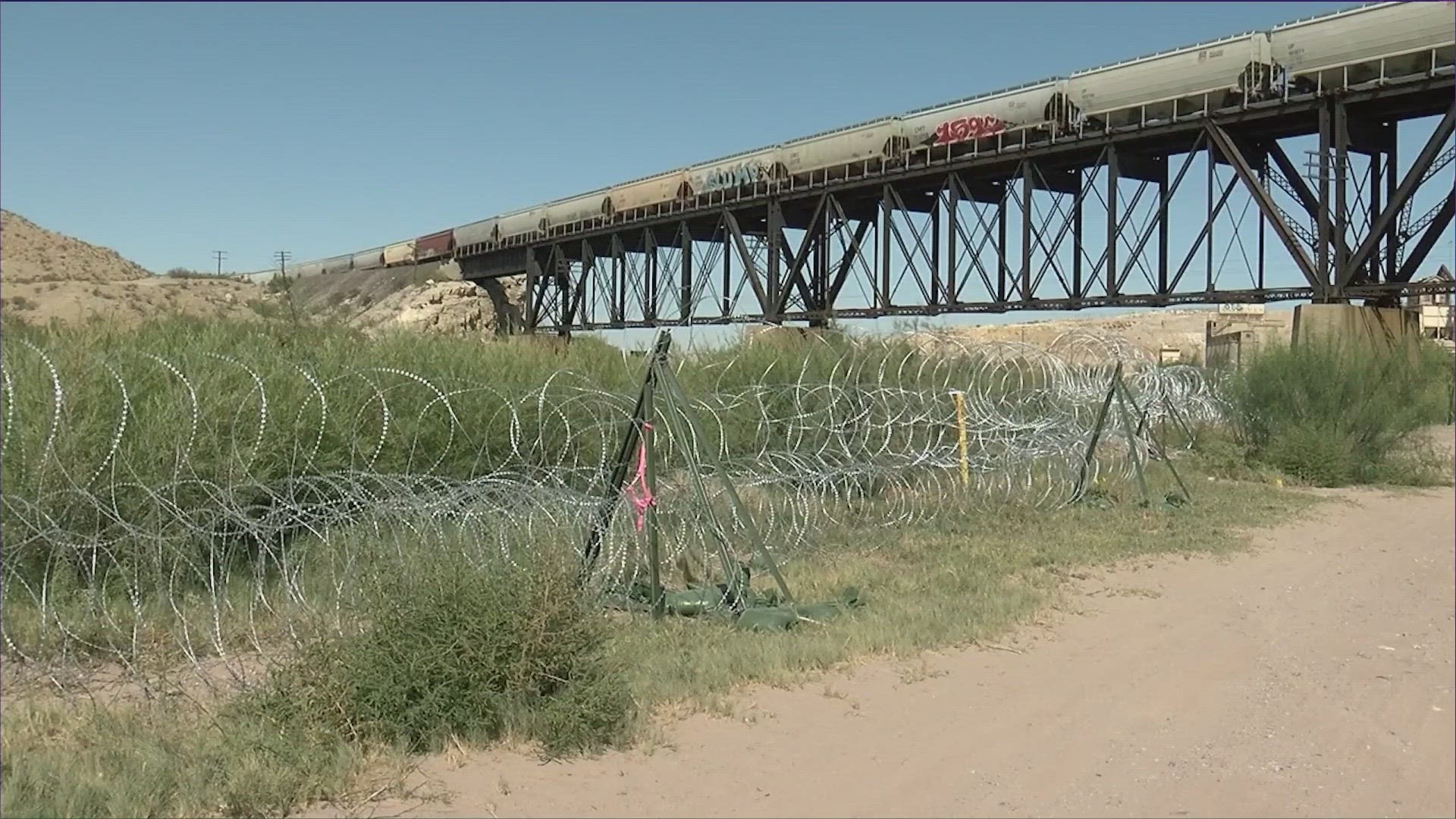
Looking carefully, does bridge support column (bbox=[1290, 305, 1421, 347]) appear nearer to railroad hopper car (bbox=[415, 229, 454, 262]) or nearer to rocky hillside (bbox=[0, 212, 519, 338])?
rocky hillside (bbox=[0, 212, 519, 338])

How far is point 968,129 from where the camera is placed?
31.0 meters

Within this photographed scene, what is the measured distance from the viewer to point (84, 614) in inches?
306

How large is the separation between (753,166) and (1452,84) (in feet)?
72.4

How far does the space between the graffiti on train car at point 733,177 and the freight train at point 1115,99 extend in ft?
0.14

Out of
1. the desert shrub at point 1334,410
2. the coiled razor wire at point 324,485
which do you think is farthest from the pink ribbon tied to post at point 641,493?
the desert shrub at point 1334,410

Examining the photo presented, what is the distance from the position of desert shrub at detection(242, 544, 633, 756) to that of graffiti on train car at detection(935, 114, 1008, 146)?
26540 millimetres

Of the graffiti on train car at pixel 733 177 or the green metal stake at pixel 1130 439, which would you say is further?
the graffiti on train car at pixel 733 177

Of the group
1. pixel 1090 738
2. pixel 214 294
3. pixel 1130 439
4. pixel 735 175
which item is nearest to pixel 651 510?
pixel 1090 738

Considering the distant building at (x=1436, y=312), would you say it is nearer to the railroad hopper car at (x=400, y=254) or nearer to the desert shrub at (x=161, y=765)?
the desert shrub at (x=161, y=765)

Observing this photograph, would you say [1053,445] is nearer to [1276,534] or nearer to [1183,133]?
[1276,534]

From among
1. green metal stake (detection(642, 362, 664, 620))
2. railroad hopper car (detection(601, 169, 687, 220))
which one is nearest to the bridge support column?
green metal stake (detection(642, 362, 664, 620))

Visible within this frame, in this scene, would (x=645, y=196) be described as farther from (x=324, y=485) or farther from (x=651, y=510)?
(x=651, y=510)

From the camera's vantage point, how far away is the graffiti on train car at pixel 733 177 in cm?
3825

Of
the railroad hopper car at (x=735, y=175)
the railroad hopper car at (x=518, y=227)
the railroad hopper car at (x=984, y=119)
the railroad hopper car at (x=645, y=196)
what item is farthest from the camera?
the railroad hopper car at (x=518, y=227)
